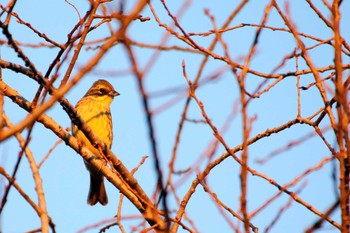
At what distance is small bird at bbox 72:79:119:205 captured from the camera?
1034 cm

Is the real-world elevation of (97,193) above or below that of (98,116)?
below

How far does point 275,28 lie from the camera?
5.72 m

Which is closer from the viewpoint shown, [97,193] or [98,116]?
[98,116]

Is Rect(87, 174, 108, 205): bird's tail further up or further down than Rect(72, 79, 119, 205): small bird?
further down

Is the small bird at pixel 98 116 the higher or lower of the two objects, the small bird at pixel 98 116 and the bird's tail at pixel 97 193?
the higher

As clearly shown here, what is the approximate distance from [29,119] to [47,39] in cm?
330

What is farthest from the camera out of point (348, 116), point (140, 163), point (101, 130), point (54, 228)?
point (101, 130)

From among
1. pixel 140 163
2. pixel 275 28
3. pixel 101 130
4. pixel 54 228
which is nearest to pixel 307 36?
pixel 275 28

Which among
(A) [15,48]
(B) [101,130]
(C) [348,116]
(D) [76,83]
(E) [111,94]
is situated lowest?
(D) [76,83]

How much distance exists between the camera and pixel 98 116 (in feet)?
34.0

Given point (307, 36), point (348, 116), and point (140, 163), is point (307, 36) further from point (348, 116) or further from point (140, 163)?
point (348, 116)

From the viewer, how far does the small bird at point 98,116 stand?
10336 mm

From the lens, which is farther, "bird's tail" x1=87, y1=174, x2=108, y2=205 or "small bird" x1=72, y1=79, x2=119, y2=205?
"bird's tail" x1=87, y1=174, x2=108, y2=205

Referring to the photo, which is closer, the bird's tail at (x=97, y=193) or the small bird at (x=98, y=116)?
the small bird at (x=98, y=116)
